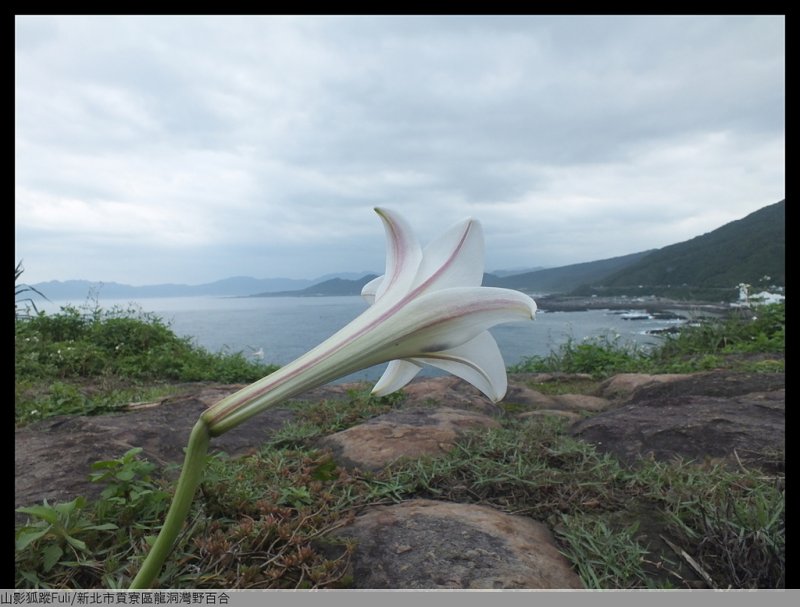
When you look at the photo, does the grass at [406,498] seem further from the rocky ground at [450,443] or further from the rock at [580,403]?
the rock at [580,403]

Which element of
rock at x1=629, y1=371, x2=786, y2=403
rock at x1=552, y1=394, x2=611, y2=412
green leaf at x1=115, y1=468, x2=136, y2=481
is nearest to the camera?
green leaf at x1=115, y1=468, x2=136, y2=481

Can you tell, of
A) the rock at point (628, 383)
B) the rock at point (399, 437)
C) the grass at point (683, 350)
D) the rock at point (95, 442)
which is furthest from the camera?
the grass at point (683, 350)

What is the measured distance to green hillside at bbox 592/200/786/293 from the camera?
12523 mm

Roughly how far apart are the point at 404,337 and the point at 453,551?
2.42 ft

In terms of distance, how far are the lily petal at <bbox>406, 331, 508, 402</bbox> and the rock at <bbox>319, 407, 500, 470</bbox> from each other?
107cm

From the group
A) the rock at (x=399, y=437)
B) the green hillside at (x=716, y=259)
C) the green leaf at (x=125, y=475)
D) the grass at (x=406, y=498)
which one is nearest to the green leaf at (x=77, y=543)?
the grass at (x=406, y=498)

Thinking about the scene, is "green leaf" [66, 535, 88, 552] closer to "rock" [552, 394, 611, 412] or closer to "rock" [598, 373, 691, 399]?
"rock" [552, 394, 611, 412]

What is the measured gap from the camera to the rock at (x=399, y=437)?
2.35 m

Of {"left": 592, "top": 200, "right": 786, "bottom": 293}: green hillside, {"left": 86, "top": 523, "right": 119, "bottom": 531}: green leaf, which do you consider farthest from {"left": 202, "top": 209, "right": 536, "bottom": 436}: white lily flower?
{"left": 592, "top": 200, "right": 786, "bottom": 293}: green hillside

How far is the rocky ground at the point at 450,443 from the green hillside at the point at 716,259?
8975mm

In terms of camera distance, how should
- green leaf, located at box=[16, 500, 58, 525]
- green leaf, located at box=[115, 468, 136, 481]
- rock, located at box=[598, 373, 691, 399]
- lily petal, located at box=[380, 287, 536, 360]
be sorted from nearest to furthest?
lily petal, located at box=[380, 287, 536, 360], green leaf, located at box=[16, 500, 58, 525], green leaf, located at box=[115, 468, 136, 481], rock, located at box=[598, 373, 691, 399]

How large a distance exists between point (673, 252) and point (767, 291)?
10992 mm

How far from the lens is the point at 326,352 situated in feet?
3.74

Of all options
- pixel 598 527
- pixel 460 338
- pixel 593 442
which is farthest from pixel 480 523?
pixel 593 442
